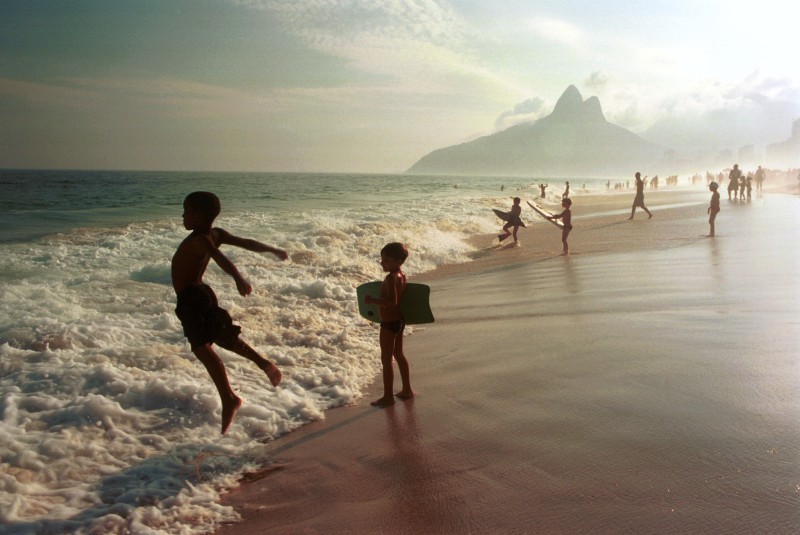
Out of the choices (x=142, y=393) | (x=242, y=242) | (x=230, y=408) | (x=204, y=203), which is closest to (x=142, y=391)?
(x=142, y=393)

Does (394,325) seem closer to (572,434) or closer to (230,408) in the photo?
(230,408)

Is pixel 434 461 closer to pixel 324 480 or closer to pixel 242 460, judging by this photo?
pixel 324 480

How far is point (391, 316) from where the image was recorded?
4922mm

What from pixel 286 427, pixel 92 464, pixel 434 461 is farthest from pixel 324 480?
pixel 92 464

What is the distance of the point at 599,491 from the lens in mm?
3227

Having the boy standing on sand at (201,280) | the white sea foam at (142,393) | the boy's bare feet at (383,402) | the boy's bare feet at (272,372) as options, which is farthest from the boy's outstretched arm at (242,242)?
the boy's bare feet at (383,402)

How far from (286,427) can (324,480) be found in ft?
3.39

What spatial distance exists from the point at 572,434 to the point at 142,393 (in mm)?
3597

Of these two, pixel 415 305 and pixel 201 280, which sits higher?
pixel 201 280

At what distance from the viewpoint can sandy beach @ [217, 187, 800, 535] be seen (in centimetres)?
309

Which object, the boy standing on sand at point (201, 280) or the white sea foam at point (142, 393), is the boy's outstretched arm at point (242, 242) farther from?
the white sea foam at point (142, 393)

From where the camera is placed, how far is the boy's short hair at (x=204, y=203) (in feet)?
12.1

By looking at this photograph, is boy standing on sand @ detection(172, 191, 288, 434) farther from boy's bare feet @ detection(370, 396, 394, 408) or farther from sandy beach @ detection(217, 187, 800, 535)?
boy's bare feet @ detection(370, 396, 394, 408)

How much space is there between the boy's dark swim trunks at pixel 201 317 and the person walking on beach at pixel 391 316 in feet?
4.31
